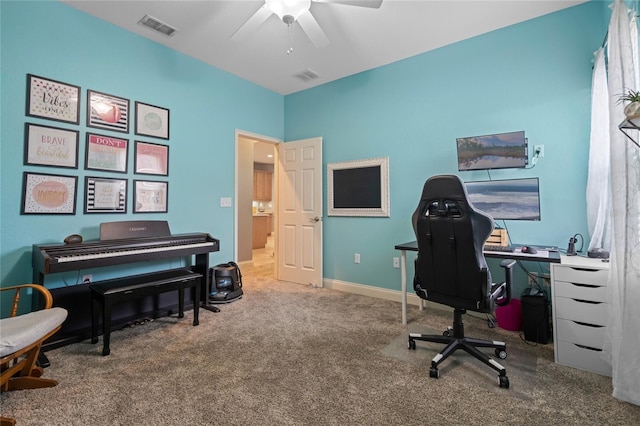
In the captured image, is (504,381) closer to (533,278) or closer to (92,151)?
(533,278)

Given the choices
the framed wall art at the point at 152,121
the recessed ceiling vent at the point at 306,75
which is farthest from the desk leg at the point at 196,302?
the recessed ceiling vent at the point at 306,75

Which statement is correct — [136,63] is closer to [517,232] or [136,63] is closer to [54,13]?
[54,13]

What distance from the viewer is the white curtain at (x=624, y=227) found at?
156cm

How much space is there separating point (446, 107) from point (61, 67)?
373 centimetres

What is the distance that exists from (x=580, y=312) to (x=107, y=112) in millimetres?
4241

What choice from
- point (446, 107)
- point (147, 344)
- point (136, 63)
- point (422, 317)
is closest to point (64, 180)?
point (136, 63)

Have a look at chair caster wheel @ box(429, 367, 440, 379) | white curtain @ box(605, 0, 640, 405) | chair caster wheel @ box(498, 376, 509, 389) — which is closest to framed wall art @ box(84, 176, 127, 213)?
chair caster wheel @ box(429, 367, 440, 379)

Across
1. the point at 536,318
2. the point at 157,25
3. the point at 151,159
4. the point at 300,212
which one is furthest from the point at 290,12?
the point at 536,318

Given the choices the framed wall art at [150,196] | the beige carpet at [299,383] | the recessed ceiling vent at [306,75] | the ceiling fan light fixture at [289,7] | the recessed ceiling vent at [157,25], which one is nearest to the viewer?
the beige carpet at [299,383]

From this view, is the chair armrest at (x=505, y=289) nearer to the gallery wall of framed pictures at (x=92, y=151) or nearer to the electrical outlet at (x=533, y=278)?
the electrical outlet at (x=533, y=278)

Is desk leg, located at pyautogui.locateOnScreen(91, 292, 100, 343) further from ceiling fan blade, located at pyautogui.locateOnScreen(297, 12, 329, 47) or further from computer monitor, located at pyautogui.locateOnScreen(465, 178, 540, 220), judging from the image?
computer monitor, located at pyautogui.locateOnScreen(465, 178, 540, 220)

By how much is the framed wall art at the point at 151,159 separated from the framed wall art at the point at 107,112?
0.73 ft

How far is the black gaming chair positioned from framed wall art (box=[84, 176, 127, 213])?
9.22 feet

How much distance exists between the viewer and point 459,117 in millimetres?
3127
